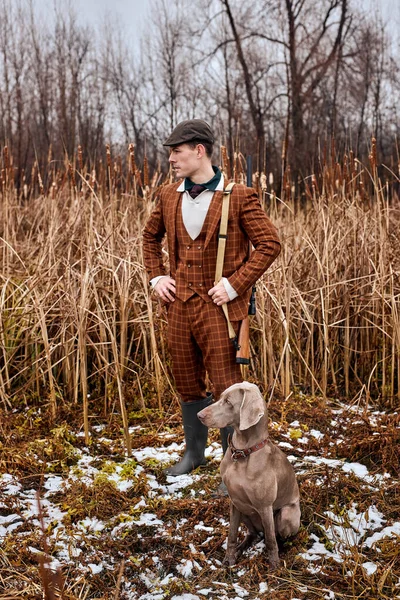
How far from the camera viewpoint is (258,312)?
4.12m

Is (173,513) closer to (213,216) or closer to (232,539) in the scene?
(232,539)

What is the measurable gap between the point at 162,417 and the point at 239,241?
1636 mm

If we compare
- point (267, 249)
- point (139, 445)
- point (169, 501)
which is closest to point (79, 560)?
point (169, 501)

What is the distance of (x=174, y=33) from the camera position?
59.8ft

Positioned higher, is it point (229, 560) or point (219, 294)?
point (219, 294)

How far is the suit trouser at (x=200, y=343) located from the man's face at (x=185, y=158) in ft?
2.03

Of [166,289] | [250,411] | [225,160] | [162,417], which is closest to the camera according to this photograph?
[250,411]

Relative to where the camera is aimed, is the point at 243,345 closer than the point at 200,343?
Yes

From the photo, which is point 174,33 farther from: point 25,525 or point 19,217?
point 25,525

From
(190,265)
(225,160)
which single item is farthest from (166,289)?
(225,160)

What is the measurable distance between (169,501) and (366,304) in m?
2.20

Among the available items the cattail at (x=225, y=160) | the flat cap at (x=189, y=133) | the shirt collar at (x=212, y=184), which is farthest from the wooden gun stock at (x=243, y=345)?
the cattail at (x=225, y=160)

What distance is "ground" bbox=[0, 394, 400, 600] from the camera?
87.1 inches

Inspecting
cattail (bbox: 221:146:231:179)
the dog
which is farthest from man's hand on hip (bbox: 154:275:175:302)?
cattail (bbox: 221:146:231:179)
